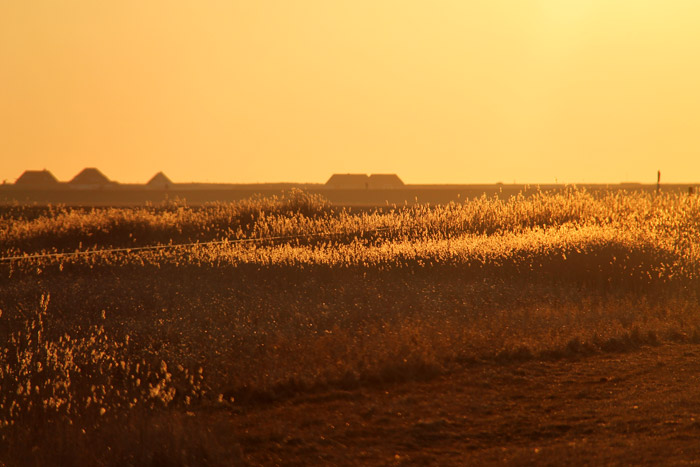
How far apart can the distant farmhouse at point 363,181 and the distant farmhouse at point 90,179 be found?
37.2 metres

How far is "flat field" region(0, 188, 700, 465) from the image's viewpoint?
20.2 feet

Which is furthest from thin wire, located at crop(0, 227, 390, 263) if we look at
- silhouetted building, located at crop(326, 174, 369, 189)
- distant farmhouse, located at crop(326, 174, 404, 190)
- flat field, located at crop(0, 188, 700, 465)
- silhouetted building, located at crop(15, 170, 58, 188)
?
silhouetted building, located at crop(326, 174, 369, 189)

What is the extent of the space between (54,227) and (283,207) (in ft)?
33.5

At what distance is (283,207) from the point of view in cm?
3316

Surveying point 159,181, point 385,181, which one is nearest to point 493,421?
point 385,181

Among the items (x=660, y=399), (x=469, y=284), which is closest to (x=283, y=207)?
(x=469, y=284)

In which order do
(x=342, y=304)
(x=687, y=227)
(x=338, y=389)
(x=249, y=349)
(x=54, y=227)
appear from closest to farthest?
(x=338, y=389)
(x=249, y=349)
(x=342, y=304)
(x=687, y=227)
(x=54, y=227)

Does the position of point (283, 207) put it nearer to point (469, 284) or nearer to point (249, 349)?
point (469, 284)

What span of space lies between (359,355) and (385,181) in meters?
125

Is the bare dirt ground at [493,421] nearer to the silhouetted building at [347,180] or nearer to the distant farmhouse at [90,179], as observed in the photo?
the distant farmhouse at [90,179]

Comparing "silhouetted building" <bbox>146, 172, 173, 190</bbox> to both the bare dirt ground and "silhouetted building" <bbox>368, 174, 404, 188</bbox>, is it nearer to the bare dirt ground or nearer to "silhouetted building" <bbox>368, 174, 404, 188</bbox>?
"silhouetted building" <bbox>368, 174, 404, 188</bbox>

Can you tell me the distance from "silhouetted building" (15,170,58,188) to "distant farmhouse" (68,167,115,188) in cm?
367

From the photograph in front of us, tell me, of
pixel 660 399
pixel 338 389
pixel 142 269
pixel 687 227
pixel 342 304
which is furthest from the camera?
pixel 687 227

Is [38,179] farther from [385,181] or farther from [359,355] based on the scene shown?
[359,355]
